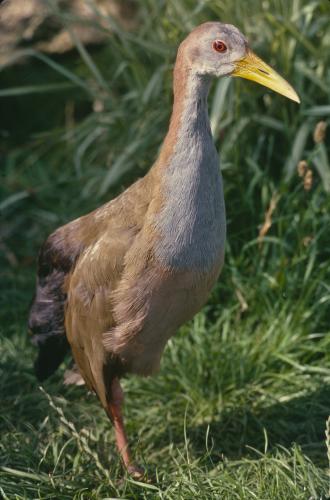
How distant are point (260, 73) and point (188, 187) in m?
0.56

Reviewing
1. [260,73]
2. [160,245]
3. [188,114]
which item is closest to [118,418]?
[160,245]

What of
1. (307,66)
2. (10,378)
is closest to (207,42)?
(307,66)

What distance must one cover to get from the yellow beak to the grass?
104 cm

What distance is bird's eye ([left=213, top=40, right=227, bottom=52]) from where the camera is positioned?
11.3 ft

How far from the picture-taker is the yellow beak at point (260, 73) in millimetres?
3494

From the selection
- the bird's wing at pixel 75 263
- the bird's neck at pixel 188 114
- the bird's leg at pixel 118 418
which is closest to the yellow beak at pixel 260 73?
the bird's neck at pixel 188 114

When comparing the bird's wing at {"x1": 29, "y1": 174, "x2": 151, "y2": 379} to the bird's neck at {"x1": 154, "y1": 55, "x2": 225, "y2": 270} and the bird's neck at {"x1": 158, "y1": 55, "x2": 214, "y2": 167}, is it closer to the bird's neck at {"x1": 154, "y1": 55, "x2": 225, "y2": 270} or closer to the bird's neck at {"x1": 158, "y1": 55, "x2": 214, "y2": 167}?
the bird's neck at {"x1": 154, "y1": 55, "x2": 225, "y2": 270}

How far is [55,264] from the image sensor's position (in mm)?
3971

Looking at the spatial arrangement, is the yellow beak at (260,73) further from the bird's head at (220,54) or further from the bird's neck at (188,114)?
the bird's neck at (188,114)

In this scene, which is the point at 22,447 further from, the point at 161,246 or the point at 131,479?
the point at 161,246

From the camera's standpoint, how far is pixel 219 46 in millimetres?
3445

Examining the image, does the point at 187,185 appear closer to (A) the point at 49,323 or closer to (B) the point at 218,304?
(A) the point at 49,323

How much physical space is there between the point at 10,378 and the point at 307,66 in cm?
241

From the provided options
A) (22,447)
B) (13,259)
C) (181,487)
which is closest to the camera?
(181,487)
